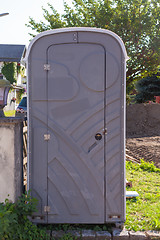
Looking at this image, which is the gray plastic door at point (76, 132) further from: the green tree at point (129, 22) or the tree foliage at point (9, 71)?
the tree foliage at point (9, 71)

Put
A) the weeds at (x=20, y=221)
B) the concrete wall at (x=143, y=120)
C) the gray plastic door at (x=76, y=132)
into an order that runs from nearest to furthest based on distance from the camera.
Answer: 1. the weeds at (x=20, y=221)
2. the gray plastic door at (x=76, y=132)
3. the concrete wall at (x=143, y=120)

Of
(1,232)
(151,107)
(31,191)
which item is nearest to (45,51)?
(31,191)

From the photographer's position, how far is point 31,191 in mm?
3408

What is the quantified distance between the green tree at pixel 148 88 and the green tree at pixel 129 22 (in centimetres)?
966

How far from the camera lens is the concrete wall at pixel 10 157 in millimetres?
3354

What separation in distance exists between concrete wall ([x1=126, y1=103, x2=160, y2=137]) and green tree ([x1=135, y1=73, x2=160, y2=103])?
9.30 m

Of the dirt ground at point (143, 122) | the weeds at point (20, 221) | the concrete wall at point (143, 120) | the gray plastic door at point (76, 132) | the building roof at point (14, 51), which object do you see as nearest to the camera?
the weeds at point (20, 221)

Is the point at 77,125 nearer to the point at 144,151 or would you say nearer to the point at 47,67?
the point at 47,67

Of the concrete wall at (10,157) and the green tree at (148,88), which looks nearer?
the concrete wall at (10,157)

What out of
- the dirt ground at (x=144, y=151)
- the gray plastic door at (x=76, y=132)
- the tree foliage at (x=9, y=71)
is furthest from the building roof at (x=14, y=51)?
the tree foliage at (x=9, y=71)

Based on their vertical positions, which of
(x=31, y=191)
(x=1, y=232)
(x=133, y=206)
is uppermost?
(x=31, y=191)

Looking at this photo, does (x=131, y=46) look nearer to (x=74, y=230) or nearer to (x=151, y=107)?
(x=151, y=107)

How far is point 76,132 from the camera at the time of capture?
332 centimetres

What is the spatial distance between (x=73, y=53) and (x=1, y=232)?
85.7 inches
